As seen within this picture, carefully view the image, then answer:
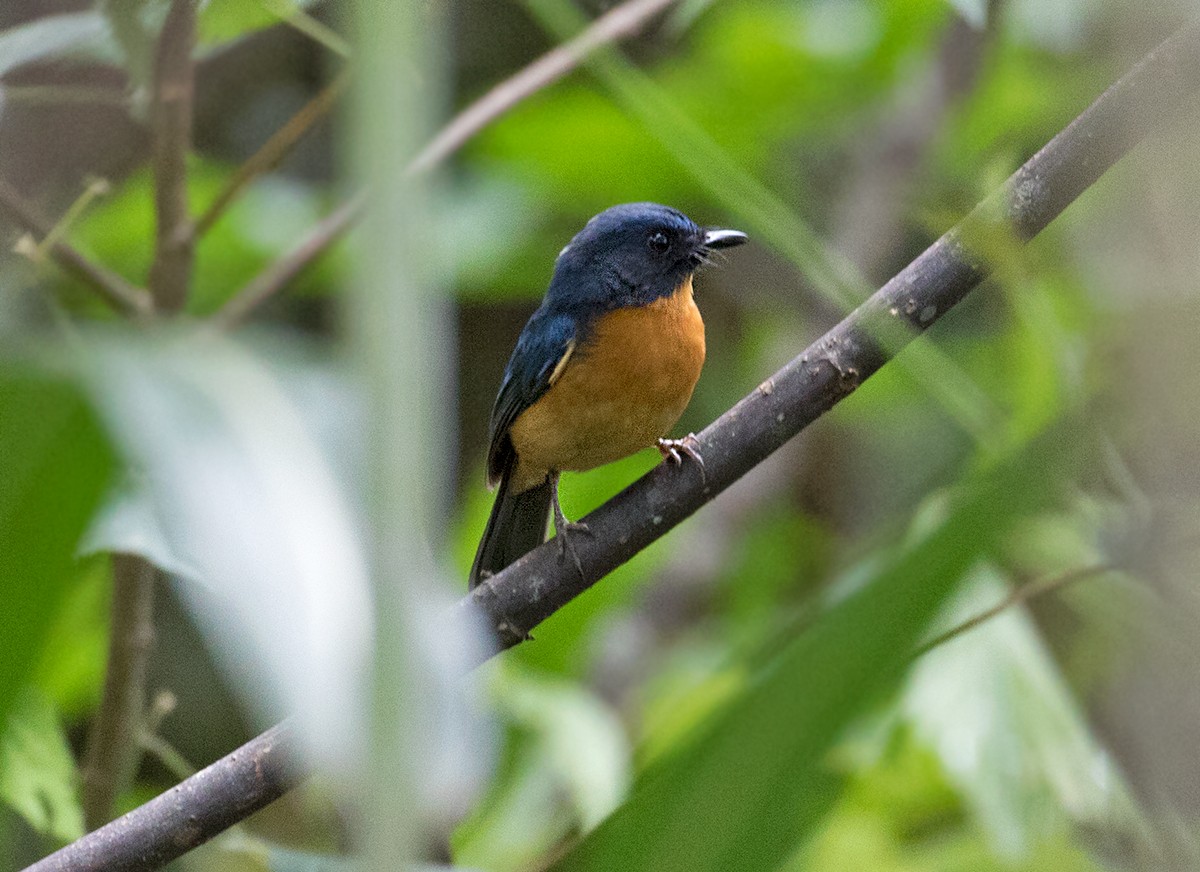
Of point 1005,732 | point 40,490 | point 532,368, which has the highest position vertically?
point 532,368

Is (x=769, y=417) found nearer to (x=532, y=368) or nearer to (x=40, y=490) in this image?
(x=532, y=368)

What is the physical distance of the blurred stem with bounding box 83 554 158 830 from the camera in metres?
2.56

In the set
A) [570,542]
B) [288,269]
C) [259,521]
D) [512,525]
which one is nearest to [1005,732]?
[512,525]

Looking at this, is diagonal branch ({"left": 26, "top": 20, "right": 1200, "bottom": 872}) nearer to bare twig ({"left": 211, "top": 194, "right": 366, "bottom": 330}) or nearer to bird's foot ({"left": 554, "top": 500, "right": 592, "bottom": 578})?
bird's foot ({"left": 554, "top": 500, "right": 592, "bottom": 578})

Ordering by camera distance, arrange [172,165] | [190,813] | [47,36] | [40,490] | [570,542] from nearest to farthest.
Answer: [40,490], [190,813], [570,542], [47,36], [172,165]

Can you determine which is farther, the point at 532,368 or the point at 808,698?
the point at 532,368

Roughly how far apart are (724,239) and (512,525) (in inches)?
38.1

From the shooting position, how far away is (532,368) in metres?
3.20

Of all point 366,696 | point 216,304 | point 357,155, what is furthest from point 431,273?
point 216,304

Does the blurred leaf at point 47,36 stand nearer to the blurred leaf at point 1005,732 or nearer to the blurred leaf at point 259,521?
the blurred leaf at point 259,521

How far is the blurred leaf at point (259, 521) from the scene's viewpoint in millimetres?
564

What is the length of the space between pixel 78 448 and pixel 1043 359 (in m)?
2.73

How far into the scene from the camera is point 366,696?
0.50 metres

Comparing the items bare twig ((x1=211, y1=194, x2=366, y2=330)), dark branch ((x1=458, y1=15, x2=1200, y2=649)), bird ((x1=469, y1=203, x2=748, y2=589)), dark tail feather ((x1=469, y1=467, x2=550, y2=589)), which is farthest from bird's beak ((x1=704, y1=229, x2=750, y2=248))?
dark branch ((x1=458, y1=15, x2=1200, y2=649))
